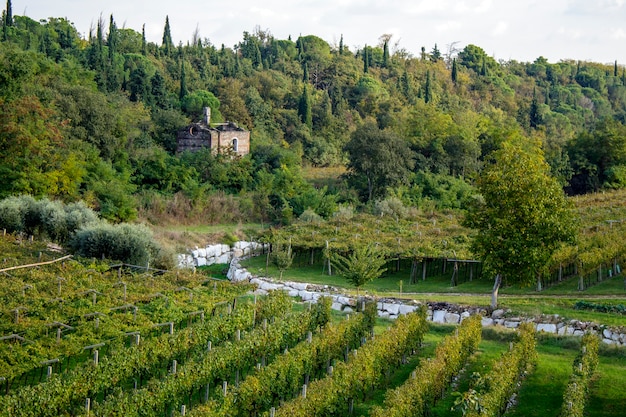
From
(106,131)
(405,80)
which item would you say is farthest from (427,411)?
(405,80)

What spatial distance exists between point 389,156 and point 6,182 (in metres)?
23.2

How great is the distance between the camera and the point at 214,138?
53.4 metres

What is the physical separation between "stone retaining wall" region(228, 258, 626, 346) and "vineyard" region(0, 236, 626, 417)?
0.80 meters

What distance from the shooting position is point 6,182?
40.0 meters

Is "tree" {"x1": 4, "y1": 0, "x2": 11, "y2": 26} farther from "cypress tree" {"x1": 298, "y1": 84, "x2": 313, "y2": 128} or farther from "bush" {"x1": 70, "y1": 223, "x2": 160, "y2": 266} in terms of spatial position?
"bush" {"x1": 70, "y1": 223, "x2": 160, "y2": 266}

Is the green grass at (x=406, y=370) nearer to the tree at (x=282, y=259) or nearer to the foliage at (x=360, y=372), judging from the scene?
the foliage at (x=360, y=372)

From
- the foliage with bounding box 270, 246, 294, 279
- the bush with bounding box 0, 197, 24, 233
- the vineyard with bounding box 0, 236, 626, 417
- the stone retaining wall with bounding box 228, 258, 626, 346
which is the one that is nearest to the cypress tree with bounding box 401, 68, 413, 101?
Result: the foliage with bounding box 270, 246, 294, 279

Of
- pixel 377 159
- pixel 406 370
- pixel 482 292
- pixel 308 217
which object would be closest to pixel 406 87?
pixel 377 159

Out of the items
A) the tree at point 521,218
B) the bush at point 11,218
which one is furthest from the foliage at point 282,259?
the bush at point 11,218

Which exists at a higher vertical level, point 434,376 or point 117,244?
point 117,244

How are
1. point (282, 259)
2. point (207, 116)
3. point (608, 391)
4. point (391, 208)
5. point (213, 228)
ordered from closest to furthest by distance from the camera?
point (608, 391) → point (282, 259) → point (213, 228) → point (391, 208) → point (207, 116)

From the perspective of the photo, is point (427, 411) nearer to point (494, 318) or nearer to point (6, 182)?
point (494, 318)

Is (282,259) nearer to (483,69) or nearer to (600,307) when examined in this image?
(600,307)

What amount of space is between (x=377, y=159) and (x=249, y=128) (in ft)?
49.0
